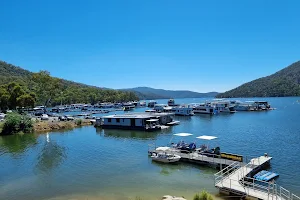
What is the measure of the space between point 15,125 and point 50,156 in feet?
83.6

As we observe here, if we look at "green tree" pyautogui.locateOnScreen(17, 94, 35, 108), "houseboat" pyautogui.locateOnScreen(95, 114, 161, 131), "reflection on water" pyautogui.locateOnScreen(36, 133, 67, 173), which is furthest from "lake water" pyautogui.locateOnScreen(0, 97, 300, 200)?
"green tree" pyautogui.locateOnScreen(17, 94, 35, 108)

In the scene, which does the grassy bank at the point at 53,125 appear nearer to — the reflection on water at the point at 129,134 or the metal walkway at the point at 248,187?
the reflection on water at the point at 129,134

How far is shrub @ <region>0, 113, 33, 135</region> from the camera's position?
185ft

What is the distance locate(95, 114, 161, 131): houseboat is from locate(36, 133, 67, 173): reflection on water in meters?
18.3

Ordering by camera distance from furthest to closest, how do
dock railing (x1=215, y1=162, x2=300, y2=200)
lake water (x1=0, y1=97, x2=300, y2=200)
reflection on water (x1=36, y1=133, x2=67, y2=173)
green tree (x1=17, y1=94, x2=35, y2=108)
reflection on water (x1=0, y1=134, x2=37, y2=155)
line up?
1. green tree (x1=17, y1=94, x2=35, y2=108)
2. reflection on water (x1=0, y1=134, x2=37, y2=155)
3. reflection on water (x1=36, y1=133, x2=67, y2=173)
4. lake water (x1=0, y1=97, x2=300, y2=200)
5. dock railing (x1=215, y1=162, x2=300, y2=200)

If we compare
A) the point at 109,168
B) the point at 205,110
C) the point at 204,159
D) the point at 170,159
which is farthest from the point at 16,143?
the point at 205,110

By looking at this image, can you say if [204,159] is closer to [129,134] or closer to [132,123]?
[129,134]

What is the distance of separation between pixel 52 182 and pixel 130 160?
410 inches

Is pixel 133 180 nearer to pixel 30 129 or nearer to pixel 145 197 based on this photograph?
pixel 145 197

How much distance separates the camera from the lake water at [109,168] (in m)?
23.2

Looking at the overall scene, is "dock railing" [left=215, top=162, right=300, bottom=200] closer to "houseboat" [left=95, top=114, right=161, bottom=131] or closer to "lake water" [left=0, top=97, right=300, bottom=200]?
"lake water" [left=0, top=97, right=300, bottom=200]

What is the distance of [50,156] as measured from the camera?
122ft

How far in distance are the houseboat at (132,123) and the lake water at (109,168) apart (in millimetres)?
9752

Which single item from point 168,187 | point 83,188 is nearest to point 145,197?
point 168,187
